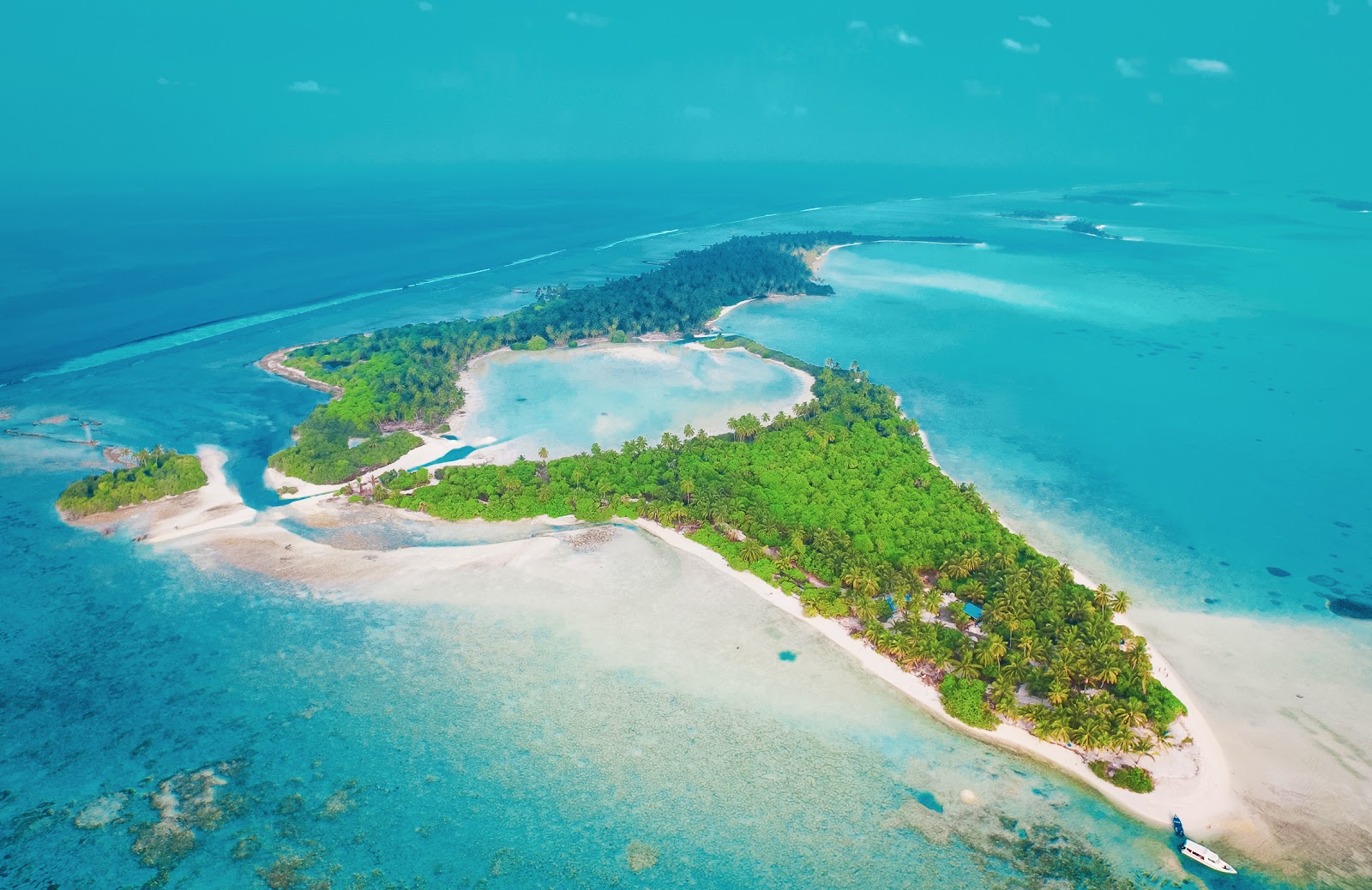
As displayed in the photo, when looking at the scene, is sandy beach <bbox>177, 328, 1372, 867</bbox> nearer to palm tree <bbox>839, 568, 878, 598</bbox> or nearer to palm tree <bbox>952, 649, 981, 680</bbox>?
palm tree <bbox>952, 649, 981, 680</bbox>

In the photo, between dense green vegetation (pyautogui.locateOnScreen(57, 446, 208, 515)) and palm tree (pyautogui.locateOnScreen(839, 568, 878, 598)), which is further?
dense green vegetation (pyautogui.locateOnScreen(57, 446, 208, 515))

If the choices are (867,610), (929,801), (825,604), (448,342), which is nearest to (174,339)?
(448,342)

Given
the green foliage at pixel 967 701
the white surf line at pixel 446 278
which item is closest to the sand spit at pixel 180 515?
the green foliage at pixel 967 701

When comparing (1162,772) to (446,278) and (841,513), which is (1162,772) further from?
(446,278)

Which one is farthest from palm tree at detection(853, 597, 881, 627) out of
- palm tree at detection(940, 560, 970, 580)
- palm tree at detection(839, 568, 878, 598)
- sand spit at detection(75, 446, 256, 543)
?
sand spit at detection(75, 446, 256, 543)

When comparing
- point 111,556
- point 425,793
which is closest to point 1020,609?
point 425,793

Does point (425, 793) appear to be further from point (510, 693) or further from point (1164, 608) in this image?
point (1164, 608)
